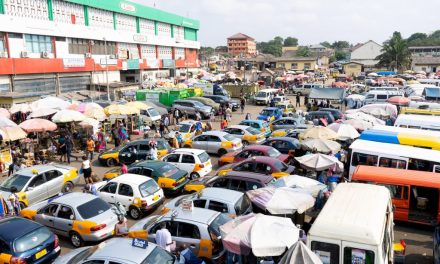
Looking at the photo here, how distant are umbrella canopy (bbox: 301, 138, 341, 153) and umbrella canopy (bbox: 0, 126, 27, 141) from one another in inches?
567

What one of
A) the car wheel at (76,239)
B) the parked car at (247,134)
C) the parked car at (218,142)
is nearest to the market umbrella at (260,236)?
the car wheel at (76,239)

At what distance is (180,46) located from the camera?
7200 cm

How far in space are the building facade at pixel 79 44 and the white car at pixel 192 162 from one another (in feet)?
73.0

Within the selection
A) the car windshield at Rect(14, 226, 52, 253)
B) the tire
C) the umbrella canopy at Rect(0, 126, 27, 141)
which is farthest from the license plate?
the umbrella canopy at Rect(0, 126, 27, 141)

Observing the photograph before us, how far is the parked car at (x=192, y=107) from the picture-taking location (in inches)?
1286

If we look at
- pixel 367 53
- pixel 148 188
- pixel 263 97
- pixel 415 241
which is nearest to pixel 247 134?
pixel 148 188

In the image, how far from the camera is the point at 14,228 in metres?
9.76

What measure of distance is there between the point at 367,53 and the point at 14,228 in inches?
4204

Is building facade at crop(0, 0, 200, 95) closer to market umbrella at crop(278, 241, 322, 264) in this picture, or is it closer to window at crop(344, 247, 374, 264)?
market umbrella at crop(278, 241, 322, 264)

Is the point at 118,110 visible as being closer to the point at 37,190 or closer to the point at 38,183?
the point at 38,183

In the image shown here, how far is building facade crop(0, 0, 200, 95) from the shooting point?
3403 cm

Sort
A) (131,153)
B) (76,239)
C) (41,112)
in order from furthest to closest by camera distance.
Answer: (41,112), (131,153), (76,239)

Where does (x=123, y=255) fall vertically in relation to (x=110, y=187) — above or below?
above

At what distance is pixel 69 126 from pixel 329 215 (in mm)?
21035
